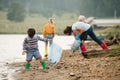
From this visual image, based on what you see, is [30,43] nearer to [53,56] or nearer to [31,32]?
[31,32]

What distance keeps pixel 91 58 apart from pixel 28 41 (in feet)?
8.11

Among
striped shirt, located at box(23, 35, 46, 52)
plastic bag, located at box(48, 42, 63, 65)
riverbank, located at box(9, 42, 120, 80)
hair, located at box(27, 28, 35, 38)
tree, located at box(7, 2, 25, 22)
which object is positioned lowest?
riverbank, located at box(9, 42, 120, 80)

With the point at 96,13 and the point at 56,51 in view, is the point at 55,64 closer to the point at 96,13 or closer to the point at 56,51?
the point at 56,51

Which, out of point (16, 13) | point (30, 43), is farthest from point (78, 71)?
point (16, 13)

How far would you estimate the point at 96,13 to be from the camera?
80875 mm

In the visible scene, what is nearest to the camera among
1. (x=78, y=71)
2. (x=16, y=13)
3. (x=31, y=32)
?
(x=78, y=71)

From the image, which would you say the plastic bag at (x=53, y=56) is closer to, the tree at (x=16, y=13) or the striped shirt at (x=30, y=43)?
the striped shirt at (x=30, y=43)

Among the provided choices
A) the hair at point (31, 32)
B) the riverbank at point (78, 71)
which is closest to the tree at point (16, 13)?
the riverbank at point (78, 71)

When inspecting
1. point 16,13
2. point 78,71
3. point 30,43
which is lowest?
point 78,71

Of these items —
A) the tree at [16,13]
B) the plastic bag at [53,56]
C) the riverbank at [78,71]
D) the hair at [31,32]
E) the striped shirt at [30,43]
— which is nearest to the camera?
the riverbank at [78,71]

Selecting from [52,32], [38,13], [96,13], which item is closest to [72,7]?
[38,13]

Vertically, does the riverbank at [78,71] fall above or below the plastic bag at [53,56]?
below

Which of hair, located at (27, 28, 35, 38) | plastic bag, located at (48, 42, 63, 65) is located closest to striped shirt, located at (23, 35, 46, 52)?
hair, located at (27, 28, 35, 38)

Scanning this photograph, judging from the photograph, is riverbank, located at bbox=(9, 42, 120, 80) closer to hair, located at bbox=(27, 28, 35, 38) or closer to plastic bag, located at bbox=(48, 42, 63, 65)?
plastic bag, located at bbox=(48, 42, 63, 65)
